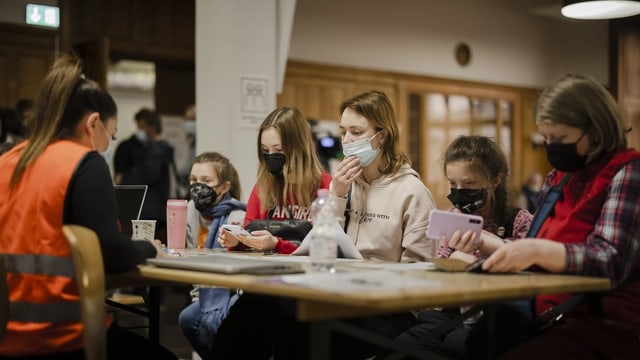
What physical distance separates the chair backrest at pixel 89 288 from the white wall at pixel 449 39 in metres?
6.36

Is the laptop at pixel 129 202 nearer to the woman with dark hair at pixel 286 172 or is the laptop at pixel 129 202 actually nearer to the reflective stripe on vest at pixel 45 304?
the woman with dark hair at pixel 286 172

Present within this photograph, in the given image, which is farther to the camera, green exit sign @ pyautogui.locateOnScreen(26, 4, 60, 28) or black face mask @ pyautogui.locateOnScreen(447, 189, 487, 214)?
green exit sign @ pyautogui.locateOnScreen(26, 4, 60, 28)

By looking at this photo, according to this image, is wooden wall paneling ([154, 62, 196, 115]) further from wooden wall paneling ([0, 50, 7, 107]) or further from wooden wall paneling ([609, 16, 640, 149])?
wooden wall paneling ([609, 16, 640, 149])

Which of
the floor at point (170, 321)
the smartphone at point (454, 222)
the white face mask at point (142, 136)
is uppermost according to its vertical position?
the white face mask at point (142, 136)

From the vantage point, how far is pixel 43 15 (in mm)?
6180

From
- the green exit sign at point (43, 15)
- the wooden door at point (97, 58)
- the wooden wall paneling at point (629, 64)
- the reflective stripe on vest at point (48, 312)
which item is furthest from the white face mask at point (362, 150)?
the wooden wall paneling at point (629, 64)

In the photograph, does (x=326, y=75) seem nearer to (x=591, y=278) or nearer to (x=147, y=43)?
(x=147, y=43)

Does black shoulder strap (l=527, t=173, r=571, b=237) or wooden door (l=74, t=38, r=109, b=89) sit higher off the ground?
wooden door (l=74, t=38, r=109, b=89)

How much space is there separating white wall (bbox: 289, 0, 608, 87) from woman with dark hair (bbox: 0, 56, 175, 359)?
6171 millimetres

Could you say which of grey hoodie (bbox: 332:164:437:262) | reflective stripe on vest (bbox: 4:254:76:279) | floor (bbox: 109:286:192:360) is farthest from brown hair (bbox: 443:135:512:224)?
floor (bbox: 109:286:192:360)

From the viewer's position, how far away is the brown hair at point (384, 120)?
292 cm

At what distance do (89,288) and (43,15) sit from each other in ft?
15.9

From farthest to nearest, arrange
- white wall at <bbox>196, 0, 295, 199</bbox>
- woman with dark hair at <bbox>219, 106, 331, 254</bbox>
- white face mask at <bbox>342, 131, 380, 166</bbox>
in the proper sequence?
white wall at <bbox>196, 0, 295, 199</bbox>
woman with dark hair at <bbox>219, 106, 331, 254</bbox>
white face mask at <bbox>342, 131, 380, 166</bbox>

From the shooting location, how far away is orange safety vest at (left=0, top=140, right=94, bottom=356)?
1980mm
